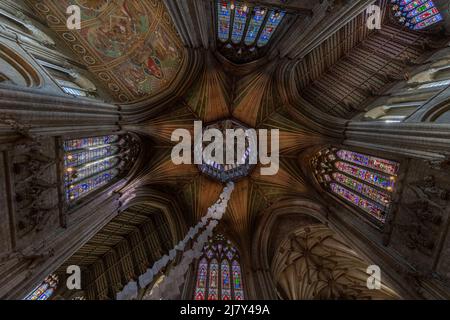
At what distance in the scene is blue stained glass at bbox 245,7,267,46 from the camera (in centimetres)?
1113

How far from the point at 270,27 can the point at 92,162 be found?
1043 centimetres

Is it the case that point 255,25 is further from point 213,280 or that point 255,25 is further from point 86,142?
point 213,280

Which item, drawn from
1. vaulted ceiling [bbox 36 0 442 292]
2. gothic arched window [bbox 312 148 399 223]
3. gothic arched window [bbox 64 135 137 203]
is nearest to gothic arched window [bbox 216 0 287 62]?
vaulted ceiling [bbox 36 0 442 292]

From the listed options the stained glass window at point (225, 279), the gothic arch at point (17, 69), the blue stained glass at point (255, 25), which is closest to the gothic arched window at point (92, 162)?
the gothic arch at point (17, 69)

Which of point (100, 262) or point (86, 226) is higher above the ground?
point (86, 226)

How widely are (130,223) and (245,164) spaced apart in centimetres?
833

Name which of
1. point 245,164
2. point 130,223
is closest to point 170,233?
point 130,223

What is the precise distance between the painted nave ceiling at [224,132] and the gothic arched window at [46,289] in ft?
0.17

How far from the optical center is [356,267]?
14898 mm

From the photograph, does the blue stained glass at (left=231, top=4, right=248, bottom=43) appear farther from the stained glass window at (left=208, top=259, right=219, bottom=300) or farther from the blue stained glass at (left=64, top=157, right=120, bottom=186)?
the stained glass window at (left=208, top=259, right=219, bottom=300)

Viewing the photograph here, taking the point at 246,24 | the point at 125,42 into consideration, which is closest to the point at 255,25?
the point at 246,24

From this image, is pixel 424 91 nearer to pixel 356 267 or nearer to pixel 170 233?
pixel 356 267

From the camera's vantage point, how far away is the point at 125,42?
10.6 m
